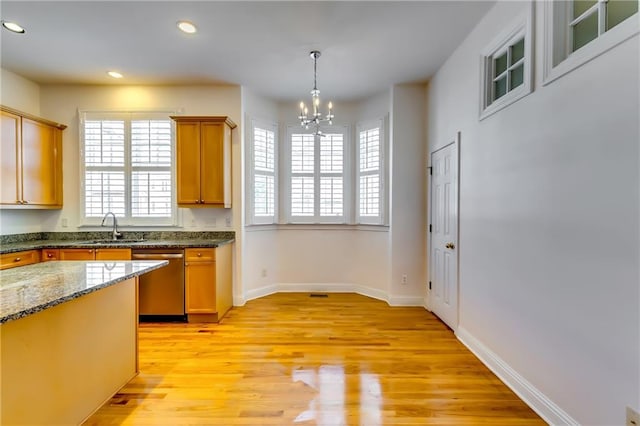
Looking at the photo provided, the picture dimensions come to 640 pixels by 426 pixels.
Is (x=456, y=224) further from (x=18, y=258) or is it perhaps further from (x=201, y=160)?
(x=18, y=258)

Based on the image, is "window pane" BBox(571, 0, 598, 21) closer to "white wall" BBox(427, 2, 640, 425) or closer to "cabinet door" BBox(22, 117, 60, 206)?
"white wall" BBox(427, 2, 640, 425)

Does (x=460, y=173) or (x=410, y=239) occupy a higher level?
(x=460, y=173)

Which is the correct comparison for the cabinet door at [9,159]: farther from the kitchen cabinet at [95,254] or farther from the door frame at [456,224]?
the door frame at [456,224]

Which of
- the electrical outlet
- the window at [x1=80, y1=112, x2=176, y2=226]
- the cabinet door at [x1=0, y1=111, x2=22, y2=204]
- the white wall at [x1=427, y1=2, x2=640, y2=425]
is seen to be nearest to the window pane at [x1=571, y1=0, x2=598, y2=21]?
the white wall at [x1=427, y1=2, x2=640, y2=425]

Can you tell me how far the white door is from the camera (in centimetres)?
337

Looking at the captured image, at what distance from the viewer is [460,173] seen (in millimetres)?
3238

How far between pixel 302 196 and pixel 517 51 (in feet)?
11.0

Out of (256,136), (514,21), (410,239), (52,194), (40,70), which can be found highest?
(40,70)

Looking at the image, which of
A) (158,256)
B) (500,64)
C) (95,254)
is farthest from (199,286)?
(500,64)

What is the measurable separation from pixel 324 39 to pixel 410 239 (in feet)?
9.14

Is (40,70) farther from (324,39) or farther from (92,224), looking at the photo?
(324,39)

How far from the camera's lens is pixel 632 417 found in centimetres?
146

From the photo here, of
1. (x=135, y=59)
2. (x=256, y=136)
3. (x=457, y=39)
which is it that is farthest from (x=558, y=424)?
(x=135, y=59)

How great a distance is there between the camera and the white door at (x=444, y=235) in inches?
133
